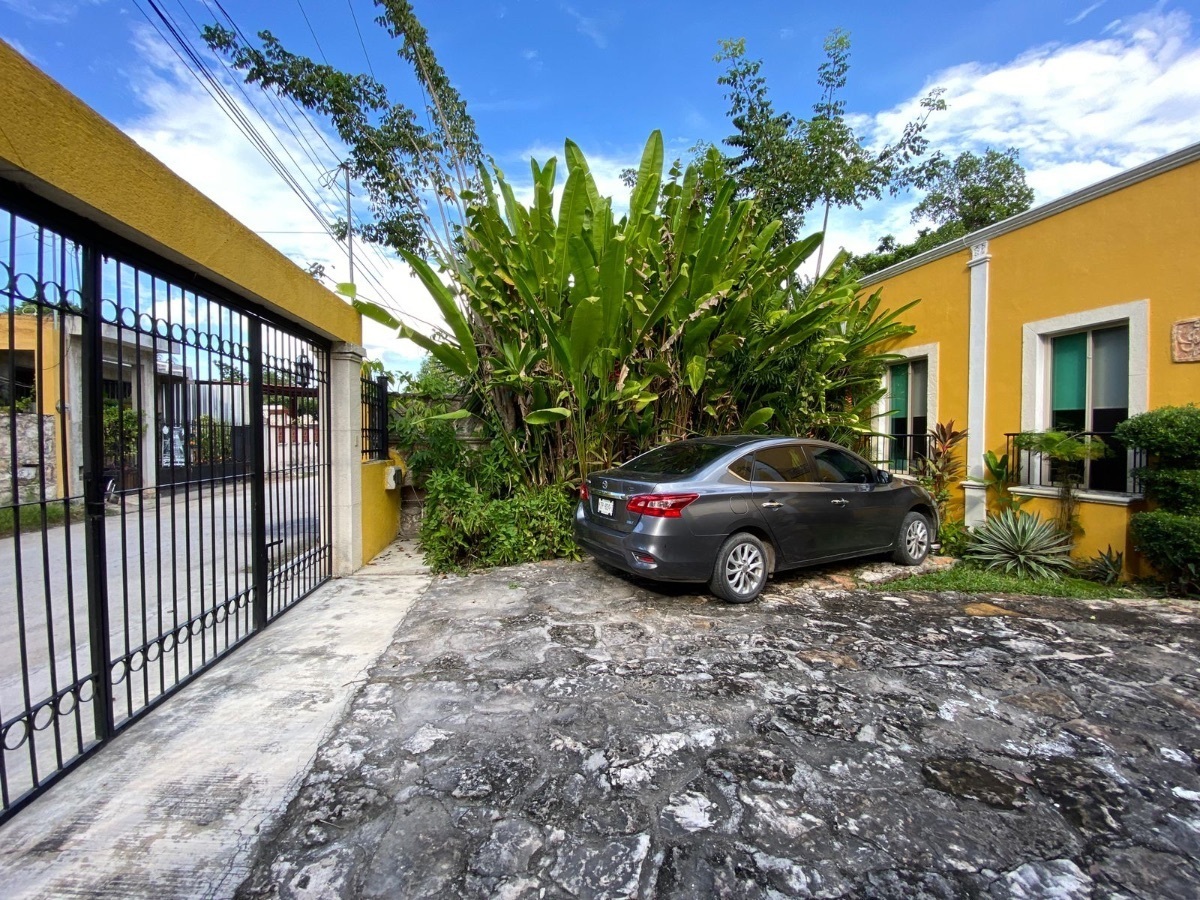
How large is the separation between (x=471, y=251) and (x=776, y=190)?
575 cm

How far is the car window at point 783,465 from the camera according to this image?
17.1 ft

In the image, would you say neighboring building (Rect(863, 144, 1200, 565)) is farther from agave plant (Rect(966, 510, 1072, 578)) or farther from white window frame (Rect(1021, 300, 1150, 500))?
agave plant (Rect(966, 510, 1072, 578))

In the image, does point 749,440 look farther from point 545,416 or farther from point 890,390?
point 890,390

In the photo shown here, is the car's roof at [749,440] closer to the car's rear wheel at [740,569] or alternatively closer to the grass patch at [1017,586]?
the car's rear wheel at [740,569]

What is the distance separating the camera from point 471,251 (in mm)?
6848

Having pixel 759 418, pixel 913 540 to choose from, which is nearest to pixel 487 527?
pixel 759 418

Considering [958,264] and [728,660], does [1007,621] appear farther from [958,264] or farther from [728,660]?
[958,264]

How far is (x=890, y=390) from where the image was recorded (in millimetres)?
9352

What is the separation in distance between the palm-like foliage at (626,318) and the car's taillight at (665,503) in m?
1.74

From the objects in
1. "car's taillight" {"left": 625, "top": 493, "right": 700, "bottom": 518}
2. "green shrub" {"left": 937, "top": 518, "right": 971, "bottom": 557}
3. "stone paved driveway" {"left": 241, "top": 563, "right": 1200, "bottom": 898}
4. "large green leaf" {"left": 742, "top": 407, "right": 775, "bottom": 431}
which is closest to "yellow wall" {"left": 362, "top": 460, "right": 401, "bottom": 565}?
"stone paved driveway" {"left": 241, "top": 563, "right": 1200, "bottom": 898}

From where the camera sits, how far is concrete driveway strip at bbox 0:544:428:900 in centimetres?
199

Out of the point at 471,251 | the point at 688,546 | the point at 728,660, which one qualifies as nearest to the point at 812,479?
the point at 688,546

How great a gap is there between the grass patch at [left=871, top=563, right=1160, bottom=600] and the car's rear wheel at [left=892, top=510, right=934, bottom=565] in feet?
0.98

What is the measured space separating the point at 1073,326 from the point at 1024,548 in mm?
2709
